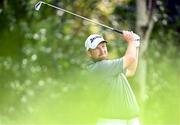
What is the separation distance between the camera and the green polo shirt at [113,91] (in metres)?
5.98

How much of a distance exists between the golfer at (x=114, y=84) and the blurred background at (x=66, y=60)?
9.76 metres

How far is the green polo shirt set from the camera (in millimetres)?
5977

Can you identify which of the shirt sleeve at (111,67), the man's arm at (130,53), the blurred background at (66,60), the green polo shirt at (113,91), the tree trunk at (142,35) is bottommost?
the green polo shirt at (113,91)

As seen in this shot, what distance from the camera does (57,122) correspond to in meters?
18.2

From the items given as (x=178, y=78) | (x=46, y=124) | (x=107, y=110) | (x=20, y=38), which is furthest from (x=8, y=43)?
(x=107, y=110)

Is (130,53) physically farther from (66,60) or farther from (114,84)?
(66,60)

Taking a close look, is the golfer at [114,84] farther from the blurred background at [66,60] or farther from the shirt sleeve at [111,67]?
the blurred background at [66,60]

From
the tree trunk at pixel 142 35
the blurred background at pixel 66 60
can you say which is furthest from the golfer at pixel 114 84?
the blurred background at pixel 66 60

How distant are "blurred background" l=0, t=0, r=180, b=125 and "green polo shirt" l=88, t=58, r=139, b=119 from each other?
9.81 m

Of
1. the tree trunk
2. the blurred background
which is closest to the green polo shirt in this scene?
the tree trunk

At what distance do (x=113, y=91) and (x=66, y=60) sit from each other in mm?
13004

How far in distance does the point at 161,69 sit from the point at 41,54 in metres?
3.24

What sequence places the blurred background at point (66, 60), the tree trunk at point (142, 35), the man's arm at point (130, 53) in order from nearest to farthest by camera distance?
the man's arm at point (130, 53)
the tree trunk at point (142, 35)
the blurred background at point (66, 60)

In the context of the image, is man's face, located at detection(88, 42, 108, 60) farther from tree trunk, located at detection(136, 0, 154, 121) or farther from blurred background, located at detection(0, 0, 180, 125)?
blurred background, located at detection(0, 0, 180, 125)
